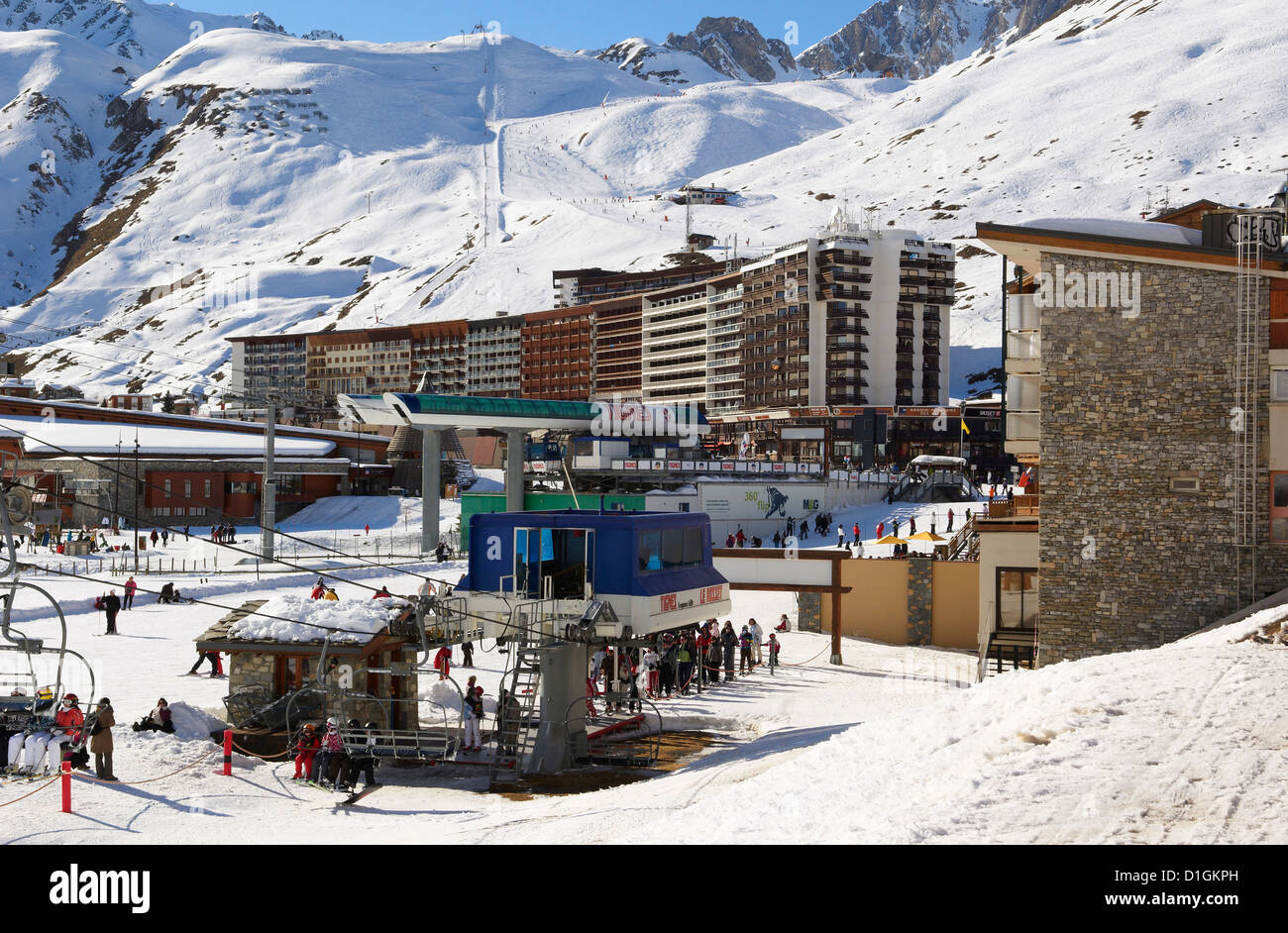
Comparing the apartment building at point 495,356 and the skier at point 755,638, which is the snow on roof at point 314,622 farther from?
the apartment building at point 495,356

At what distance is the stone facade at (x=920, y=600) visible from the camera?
115ft

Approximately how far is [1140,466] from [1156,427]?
0.77 metres

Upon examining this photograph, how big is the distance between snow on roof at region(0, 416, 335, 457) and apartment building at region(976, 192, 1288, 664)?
205ft

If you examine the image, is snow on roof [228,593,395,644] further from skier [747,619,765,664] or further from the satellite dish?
skier [747,619,765,664]

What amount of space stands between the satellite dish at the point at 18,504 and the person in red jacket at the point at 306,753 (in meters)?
5.57

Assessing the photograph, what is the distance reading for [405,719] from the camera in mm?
22359

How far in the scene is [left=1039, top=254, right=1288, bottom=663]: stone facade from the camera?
72.3ft

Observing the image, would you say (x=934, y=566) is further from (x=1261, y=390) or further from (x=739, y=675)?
(x=1261, y=390)

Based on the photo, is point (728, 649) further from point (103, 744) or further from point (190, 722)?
point (103, 744)

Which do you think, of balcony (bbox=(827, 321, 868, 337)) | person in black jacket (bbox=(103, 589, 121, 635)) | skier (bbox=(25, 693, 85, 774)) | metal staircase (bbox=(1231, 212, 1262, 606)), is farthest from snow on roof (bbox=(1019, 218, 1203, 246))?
balcony (bbox=(827, 321, 868, 337))

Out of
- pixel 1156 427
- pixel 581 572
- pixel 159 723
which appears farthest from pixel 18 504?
pixel 1156 427

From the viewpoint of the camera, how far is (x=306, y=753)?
63.8 ft
